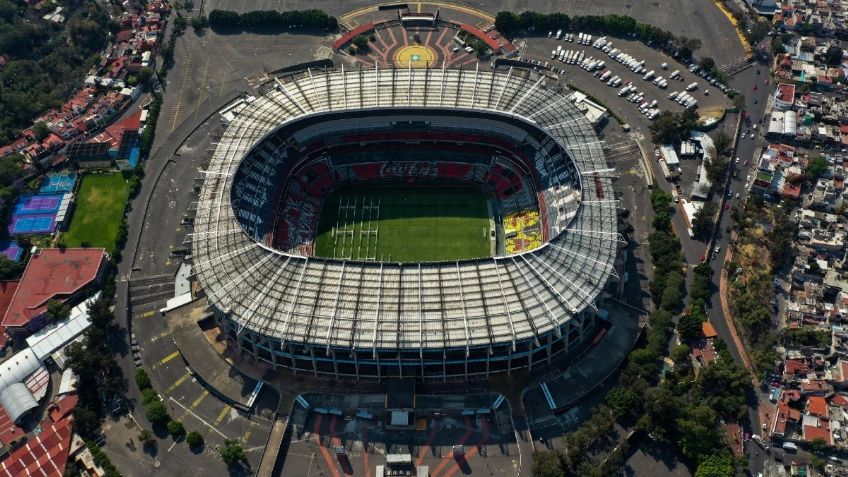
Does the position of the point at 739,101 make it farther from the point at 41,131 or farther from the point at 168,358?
the point at 41,131

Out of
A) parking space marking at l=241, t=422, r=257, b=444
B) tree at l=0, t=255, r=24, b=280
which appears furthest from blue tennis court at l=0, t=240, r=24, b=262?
parking space marking at l=241, t=422, r=257, b=444

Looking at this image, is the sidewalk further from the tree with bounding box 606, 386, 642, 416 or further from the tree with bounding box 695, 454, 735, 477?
the tree with bounding box 606, 386, 642, 416

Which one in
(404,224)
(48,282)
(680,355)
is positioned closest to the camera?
(680,355)

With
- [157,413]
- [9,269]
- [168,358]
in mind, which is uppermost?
[9,269]

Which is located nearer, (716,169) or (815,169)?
(716,169)

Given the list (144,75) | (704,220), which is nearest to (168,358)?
(144,75)

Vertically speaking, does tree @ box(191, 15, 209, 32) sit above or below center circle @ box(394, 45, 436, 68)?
above

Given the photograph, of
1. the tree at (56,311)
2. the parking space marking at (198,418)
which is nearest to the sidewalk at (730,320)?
the parking space marking at (198,418)
